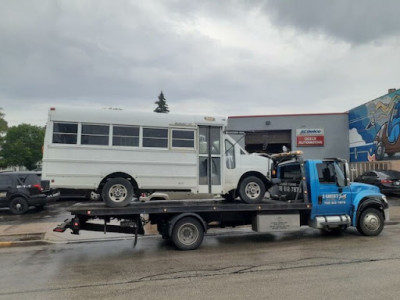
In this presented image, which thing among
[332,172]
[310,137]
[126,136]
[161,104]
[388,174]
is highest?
[161,104]

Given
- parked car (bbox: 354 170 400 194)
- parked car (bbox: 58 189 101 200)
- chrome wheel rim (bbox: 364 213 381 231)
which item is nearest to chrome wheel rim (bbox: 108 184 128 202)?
parked car (bbox: 58 189 101 200)

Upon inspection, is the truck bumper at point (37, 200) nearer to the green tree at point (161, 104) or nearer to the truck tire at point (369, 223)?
the truck tire at point (369, 223)

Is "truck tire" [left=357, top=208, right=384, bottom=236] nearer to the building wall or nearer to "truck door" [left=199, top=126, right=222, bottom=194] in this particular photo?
"truck door" [left=199, top=126, right=222, bottom=194]

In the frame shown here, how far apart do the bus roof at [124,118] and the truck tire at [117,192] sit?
141cm

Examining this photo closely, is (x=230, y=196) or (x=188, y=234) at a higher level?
(x=230, y=196)

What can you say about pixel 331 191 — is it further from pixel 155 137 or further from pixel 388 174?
pixel 388 174

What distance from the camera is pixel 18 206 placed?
15.5 metres

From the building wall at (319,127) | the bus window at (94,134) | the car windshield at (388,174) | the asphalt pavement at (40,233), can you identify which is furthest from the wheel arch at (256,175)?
the building wall at (319,127)

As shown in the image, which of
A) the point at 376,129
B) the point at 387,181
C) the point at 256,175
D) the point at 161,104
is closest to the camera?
the point at 256,175

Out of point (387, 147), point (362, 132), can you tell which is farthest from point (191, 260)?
point (362, 132)

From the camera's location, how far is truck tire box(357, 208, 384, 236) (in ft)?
32.1

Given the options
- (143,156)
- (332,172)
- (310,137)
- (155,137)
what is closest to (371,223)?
(332,172)

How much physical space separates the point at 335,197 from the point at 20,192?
12.7 m

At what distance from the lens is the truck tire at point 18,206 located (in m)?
15.5
